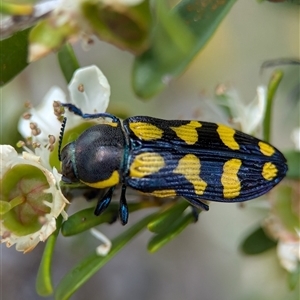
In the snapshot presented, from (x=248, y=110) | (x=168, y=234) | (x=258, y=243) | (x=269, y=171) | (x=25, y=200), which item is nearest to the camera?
(x=25, y=200)

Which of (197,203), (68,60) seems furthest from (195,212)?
(68,60)

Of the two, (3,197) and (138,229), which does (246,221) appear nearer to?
(138,229)

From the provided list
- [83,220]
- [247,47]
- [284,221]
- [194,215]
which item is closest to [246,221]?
[247,47]

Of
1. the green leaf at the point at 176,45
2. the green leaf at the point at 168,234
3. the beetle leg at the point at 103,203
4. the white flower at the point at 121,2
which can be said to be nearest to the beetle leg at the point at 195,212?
the green leaf at the point at 168,234

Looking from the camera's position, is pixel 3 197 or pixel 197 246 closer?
pixel 3 197

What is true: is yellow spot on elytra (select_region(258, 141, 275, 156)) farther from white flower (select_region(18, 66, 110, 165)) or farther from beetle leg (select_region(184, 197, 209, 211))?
white flower (select_region(18, 66, 110, 165))

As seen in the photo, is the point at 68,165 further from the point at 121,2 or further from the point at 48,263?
the point at 121,2
